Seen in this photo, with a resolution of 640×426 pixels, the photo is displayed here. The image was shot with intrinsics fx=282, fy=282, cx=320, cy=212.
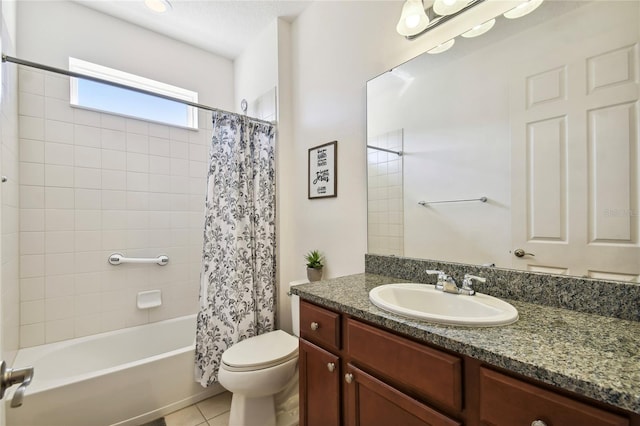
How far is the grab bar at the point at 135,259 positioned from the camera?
7.17 ft

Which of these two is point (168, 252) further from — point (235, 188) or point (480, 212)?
point (480, 212)

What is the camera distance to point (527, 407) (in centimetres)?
62

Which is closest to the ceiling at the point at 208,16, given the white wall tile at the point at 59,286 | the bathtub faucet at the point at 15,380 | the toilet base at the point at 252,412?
the white wall tile at the point at 59,286

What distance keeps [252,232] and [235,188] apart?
35 cm

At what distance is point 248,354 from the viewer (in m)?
1.63

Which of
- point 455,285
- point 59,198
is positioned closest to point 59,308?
point 59,198

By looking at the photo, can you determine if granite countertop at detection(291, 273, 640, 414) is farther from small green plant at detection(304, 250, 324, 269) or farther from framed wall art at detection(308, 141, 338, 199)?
framed wall art at detection(308, 141, 338, 199)

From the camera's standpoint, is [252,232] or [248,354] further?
[252,232]

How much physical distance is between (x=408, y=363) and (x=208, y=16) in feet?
8.76

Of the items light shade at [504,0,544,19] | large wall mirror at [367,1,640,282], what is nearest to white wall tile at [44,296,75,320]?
large wall mirror at [367,1,640,282]

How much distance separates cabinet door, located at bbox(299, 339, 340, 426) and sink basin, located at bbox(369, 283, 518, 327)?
335 mm

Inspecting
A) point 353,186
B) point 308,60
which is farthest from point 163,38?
point 353,186

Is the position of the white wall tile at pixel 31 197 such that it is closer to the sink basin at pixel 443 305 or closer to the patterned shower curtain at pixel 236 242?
the patterned shower curtain at pixel 236 242

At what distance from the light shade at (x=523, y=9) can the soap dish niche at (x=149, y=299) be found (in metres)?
2.86
